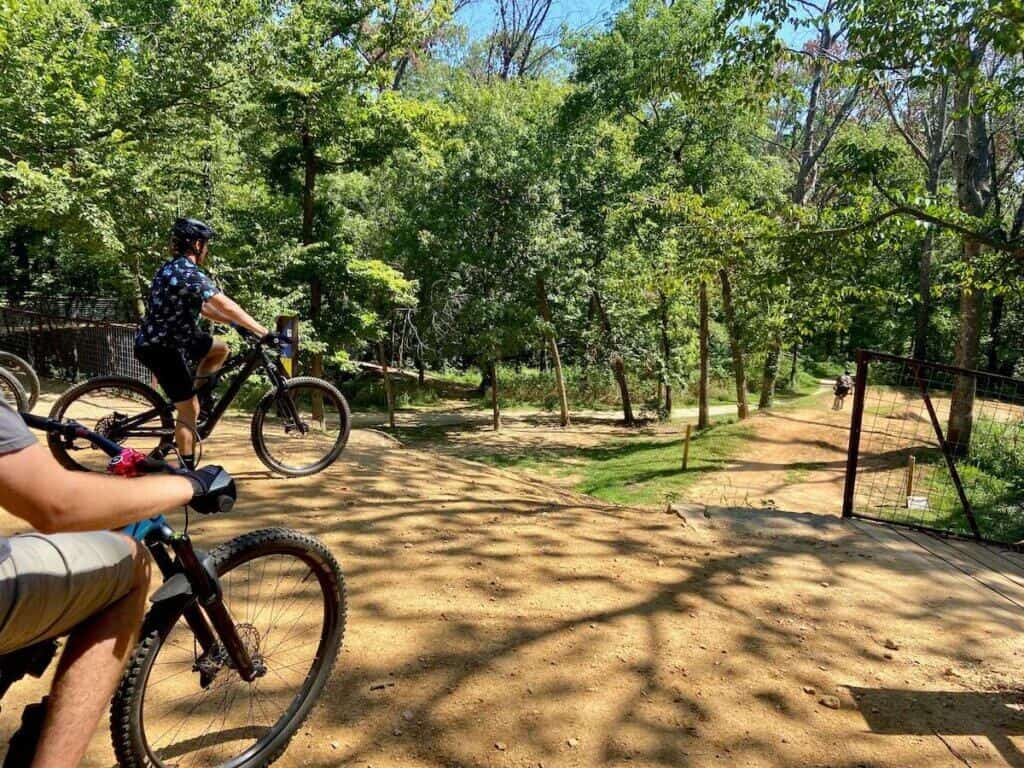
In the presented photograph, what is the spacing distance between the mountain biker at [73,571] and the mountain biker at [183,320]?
2.48 metres

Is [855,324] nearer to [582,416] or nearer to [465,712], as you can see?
[582,416]

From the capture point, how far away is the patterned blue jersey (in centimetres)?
411

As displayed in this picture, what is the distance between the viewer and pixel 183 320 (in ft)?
13.9

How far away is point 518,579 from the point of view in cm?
390

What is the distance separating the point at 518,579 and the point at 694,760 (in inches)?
62.7

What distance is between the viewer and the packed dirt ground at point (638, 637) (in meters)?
2.53

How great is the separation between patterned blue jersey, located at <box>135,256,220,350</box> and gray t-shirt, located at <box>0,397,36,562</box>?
2973 millimetres

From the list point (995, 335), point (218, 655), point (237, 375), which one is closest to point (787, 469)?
point (237, 375)

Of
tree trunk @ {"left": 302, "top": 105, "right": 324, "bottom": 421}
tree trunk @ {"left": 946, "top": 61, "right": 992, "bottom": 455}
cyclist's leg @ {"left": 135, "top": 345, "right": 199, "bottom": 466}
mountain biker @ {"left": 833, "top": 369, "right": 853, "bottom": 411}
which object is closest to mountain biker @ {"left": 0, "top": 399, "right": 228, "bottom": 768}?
cyclist's leg @ {"left": 135, "top": 345, "right": 199, "bottom": 466}

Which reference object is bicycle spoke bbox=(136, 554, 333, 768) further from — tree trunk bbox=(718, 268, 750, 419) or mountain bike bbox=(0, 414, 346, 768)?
tree trunk bbox=(718, 268, 750, 419)

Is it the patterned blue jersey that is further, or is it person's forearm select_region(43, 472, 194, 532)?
the patterned blue jersey

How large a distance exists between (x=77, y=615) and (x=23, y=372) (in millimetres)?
5929

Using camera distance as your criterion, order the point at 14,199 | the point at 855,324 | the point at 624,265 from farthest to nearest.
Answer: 1. the point at 855,324
2. the point at 624,265
3. the point at 14,199

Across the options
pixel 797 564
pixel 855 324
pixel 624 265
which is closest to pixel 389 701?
pixel 797 564
